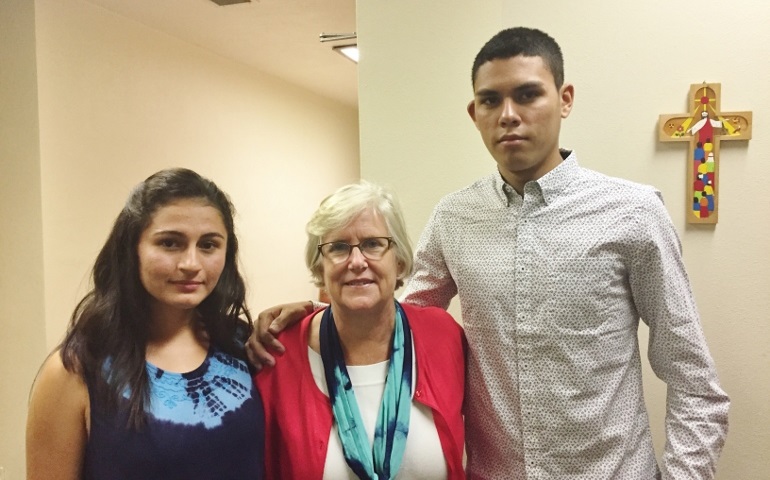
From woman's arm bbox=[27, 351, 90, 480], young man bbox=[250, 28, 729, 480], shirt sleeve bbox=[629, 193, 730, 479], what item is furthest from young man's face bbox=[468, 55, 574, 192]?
woman's arm bbox=[27, 351, 90, 480]

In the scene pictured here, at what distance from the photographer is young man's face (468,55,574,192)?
122 cm

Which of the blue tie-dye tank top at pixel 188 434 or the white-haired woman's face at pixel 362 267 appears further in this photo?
the white-haired woman's face at pixel 362 267

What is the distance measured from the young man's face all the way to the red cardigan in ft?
1.59

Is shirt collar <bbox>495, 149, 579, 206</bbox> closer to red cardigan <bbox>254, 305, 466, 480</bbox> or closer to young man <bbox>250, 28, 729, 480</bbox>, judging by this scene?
young man <bbox>250, 28, 729, 480</bbox>

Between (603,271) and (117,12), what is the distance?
2.98 metres

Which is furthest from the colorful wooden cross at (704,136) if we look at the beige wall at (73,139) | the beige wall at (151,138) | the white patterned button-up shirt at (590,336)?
the beige wall at (151,138)

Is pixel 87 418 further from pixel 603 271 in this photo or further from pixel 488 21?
pixel 488 21

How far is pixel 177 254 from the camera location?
1161 millimetres

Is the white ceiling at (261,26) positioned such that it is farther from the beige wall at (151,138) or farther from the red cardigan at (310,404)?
the red cardigan at (310,404)

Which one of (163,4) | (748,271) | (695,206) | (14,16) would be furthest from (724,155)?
(14,16)

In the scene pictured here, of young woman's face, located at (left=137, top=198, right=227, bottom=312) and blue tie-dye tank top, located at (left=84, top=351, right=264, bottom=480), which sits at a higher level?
young woman's face, located at (left=137, top=198, right=227, bottom=312)

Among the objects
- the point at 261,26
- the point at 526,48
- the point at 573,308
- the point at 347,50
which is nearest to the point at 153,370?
the point at 573,308

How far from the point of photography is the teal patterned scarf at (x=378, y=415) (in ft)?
3.90

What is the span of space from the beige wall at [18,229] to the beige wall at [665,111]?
5.88ft
